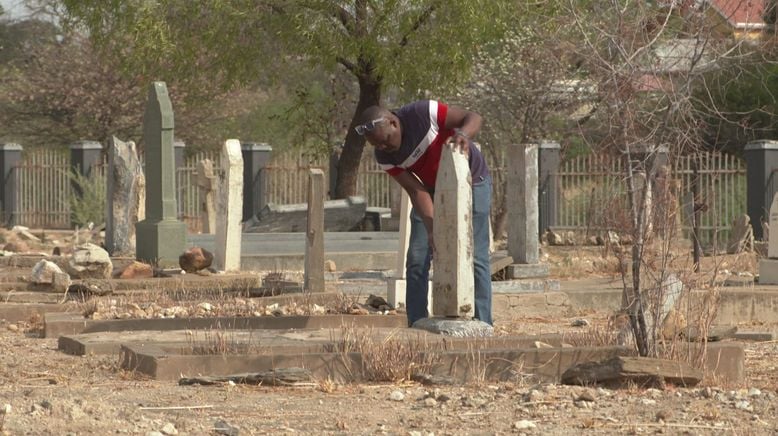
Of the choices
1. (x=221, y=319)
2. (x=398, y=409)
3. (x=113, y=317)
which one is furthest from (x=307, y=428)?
(x=113, y=317)

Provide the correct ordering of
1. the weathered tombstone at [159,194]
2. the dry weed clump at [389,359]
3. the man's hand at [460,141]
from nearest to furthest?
the dry weed clump at [389,359] < the man's hand at [460,141] < the weathered tombstone at [159,194]

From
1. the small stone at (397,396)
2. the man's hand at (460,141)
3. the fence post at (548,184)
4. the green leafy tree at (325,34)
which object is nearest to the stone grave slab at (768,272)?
the man's hand at (460,141)

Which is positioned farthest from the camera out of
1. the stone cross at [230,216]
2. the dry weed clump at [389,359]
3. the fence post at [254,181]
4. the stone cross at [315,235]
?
the fence post at [254,181]

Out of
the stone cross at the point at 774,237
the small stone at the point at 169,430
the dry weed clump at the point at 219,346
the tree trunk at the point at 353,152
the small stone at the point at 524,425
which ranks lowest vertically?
the small stone at the point at 524,425

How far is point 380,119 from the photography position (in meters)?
9.63

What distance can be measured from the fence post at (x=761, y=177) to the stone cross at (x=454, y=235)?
54.7 ft

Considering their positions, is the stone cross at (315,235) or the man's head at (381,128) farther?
the stone cross at (315,235)

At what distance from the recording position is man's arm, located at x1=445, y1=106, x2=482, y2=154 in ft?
31.4

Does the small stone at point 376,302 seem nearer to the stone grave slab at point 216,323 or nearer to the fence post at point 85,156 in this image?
the stone grave slab at point 216,323

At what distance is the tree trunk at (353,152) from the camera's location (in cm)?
2598

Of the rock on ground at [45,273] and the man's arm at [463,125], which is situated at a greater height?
the man's arm at [463,125]

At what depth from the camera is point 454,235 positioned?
964 centimetres

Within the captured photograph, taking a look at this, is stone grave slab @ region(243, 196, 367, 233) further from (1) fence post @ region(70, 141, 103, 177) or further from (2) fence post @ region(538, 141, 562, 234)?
(1) fence post @ region(70, 141, 103, 177)

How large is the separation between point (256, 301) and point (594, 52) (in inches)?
181
